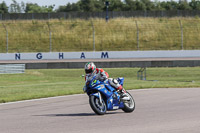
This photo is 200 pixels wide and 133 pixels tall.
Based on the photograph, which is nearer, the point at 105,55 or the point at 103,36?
the point at 105,55

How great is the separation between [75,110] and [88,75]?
1.70m

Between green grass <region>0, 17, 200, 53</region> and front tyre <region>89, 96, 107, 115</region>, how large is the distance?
3183 cm

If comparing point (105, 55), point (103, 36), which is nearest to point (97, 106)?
point (105, 55)

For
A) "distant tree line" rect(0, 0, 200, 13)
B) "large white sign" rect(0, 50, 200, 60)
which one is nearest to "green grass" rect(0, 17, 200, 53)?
"large white sign" rect(0, 50, 200, 60)

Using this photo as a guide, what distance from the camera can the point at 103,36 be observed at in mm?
45188

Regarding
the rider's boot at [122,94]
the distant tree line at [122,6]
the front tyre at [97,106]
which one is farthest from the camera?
the distant tree line at [122,6]

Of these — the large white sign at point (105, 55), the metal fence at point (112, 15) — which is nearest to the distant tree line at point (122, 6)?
the metal fence at point (112, 15)

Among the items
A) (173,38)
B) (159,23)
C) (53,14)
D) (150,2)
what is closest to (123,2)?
(150,2)

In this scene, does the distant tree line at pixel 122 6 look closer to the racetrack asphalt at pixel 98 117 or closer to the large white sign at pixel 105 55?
the large white sign at pixel 105 55

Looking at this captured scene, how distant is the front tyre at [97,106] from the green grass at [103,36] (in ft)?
104

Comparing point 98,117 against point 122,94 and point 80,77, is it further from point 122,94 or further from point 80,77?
point 80,77

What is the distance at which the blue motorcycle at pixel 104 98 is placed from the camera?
10016 mm

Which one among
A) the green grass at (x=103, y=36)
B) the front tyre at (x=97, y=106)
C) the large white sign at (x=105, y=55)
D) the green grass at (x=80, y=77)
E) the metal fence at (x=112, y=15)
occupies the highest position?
the metal fence at (x=112, y=15)

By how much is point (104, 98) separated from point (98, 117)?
0.64 meters
